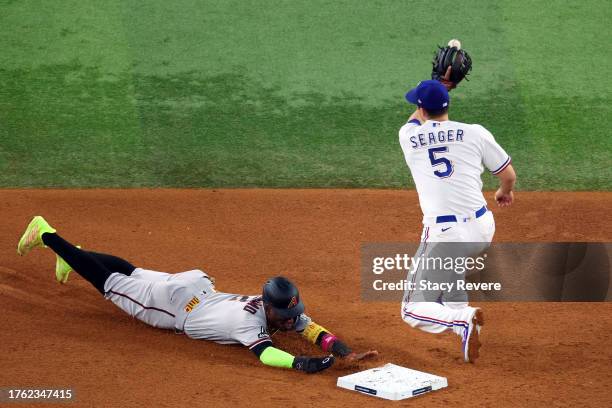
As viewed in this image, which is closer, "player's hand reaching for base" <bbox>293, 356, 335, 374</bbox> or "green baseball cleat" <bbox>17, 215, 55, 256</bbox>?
"player's hand reaching for base" <bbox>293, 356, 335, 374</bbox>

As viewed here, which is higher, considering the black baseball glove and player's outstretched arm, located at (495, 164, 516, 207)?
the black baseball glove

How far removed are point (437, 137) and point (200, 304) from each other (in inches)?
71.2

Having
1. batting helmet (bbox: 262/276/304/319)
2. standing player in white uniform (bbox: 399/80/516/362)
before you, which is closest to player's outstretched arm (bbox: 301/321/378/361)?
batting helmet (bbox: 262/276/304/319)

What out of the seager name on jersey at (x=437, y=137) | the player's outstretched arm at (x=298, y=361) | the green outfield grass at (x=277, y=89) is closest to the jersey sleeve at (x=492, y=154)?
the seager name on jersey at (x=437, y=137)

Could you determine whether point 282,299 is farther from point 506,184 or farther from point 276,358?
point 506,184

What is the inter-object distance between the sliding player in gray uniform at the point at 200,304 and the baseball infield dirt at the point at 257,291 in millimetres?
98

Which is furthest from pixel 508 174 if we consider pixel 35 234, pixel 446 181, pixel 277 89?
pixel 277 89

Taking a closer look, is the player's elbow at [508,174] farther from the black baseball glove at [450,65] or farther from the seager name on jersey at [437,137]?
the black baseball glove at [450,65]

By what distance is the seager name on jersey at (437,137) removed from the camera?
20.1ft

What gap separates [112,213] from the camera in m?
8.18

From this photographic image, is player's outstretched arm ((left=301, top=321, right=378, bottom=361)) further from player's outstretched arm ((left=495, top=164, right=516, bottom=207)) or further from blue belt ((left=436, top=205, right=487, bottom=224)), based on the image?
player's outstretched arm ((left=495, top=164, right=516, bottom=207))

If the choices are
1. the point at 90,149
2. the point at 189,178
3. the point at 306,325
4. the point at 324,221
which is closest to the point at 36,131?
the point at 90,149

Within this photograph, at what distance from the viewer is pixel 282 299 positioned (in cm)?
597

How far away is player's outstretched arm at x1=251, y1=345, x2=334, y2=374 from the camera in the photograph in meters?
5.79
